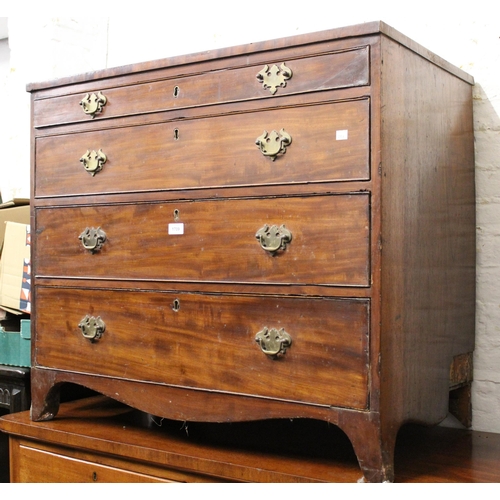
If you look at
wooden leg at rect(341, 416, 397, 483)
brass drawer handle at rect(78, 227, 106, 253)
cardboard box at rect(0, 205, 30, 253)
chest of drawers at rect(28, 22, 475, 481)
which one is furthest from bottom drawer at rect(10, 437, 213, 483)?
cardboard box at rect(0, 205, 30, 253)

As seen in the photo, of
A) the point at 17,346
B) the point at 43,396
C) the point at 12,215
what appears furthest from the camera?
the point at 12,215

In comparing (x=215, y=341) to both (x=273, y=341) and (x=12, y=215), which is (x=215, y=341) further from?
(x=12, y=215)

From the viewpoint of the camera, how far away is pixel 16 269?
2.91 metres

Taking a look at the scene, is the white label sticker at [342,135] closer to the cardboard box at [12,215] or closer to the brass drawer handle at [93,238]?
the brass drawer handle at [93,238]

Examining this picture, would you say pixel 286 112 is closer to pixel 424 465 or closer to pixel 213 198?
pixel 213 198

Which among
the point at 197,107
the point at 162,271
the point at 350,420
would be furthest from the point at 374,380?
the point at 197,107

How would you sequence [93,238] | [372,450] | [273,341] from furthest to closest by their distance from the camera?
[93,238], [273,341], [372,450]

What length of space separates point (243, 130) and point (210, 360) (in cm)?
67

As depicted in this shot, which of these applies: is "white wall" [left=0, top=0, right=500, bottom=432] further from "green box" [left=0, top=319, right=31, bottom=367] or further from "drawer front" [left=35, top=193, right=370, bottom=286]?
"green box" [left=0, top=319, right=31, bottom=367]

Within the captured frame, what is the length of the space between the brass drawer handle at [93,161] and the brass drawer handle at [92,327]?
0.47 metres

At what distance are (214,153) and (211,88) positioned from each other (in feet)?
0.64

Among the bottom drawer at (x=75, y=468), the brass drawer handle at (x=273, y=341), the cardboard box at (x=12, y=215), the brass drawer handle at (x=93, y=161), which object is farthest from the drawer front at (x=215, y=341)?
the cardboard box at (x=12, y=215)

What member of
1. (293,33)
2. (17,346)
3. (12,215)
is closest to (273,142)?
(293,33)

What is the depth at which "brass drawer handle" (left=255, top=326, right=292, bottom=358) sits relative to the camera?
2.03 metres
